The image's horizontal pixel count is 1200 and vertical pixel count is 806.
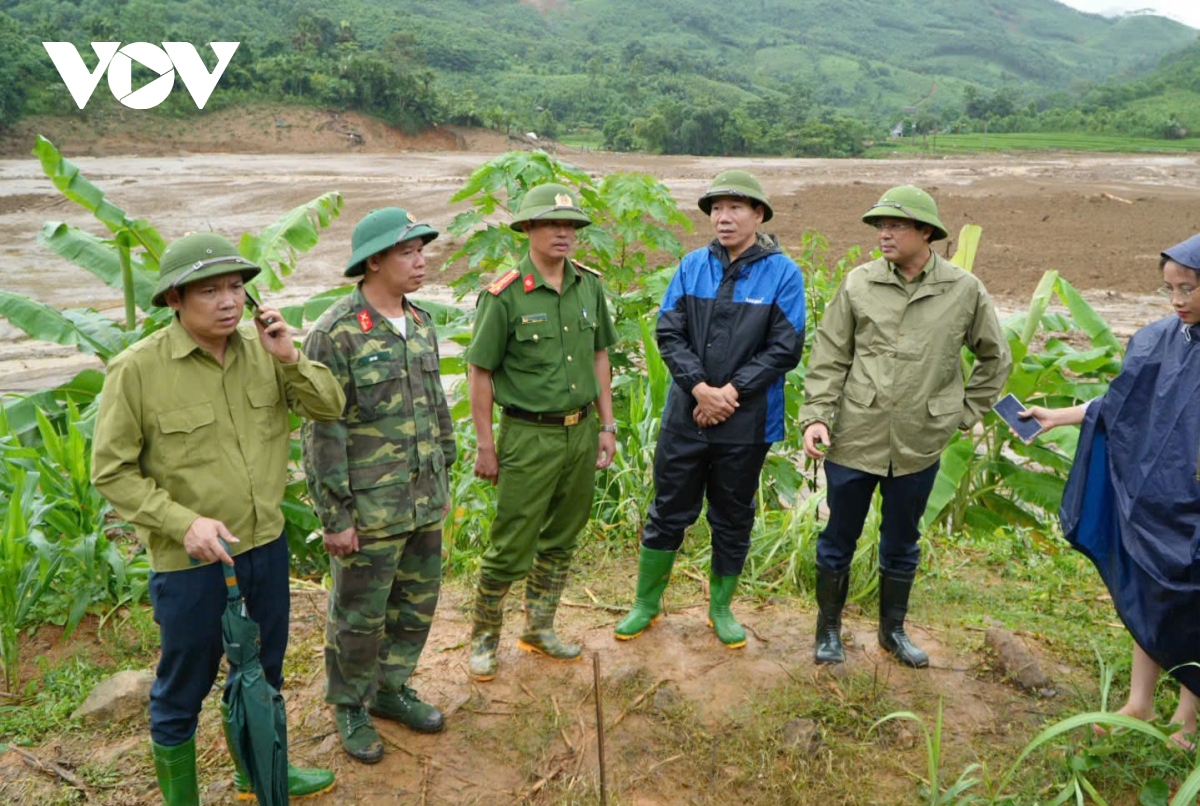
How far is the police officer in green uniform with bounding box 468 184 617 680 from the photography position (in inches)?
129

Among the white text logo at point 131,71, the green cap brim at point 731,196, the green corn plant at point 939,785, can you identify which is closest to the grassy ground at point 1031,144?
the white text logo at point 131,71

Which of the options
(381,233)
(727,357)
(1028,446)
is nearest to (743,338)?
(727,357)

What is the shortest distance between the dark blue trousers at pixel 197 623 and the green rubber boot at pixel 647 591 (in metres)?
1.42

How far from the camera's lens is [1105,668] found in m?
3.32

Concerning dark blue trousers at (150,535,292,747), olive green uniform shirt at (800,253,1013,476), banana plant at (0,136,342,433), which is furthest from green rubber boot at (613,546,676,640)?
banana plant at (0,136,342,433)

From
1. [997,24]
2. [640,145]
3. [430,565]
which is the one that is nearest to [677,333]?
[430,565]

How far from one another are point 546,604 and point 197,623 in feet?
4.51

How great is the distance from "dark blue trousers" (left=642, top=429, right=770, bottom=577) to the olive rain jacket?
6 centimetres

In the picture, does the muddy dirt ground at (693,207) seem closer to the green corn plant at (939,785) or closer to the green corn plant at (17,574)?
the green corn plant at (17,574)

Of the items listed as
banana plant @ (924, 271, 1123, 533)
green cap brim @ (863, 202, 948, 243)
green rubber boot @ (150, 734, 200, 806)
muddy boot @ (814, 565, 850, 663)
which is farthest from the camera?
banana plant @ (924, 271, 1123, 533)

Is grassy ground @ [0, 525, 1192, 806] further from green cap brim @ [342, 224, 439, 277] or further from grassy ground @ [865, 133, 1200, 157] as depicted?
grassy ground @ [865, 133, 1200, 157]

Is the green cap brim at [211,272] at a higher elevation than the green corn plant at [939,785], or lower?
higher

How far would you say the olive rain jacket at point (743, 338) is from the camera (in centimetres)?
345

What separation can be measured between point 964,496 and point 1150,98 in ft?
243
